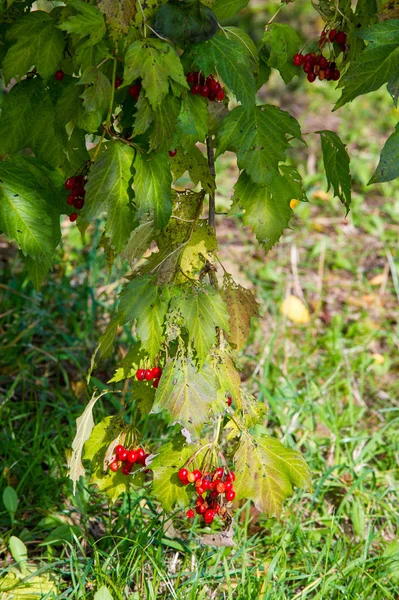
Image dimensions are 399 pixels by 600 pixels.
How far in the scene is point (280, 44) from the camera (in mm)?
1672

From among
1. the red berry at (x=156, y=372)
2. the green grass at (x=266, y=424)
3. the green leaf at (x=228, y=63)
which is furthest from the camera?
the green grass at (x=266, y=424)

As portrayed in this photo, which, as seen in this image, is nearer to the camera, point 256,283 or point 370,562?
point 370,562


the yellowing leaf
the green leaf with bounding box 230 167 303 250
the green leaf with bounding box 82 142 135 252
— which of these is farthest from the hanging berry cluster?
the yellowing leaf

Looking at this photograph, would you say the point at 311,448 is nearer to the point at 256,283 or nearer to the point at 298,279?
the point at 256,283

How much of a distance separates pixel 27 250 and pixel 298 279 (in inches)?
101

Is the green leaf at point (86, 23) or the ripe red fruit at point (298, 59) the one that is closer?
the green leaf at point (86, 23)

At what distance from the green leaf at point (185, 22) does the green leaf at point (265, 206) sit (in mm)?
370

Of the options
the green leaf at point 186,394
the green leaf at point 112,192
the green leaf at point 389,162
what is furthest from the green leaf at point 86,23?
the green leaf at point 186,394

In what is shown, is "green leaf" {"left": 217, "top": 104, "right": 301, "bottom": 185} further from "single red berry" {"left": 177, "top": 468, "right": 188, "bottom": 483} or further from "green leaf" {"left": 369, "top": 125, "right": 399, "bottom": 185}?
"single red berry" {"left": 177, "top": 468, "right": 188, "bottom": 483}

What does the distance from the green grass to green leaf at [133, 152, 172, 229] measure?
950 mm

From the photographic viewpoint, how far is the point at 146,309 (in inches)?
60.7

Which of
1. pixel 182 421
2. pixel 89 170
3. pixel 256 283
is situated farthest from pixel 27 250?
pixel 256 283

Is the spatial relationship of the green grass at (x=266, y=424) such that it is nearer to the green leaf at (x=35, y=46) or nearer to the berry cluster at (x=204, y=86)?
the berry cluster at (x=204, y=86)

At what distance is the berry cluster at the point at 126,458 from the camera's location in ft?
5.91
